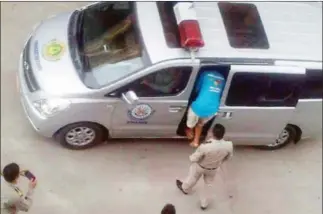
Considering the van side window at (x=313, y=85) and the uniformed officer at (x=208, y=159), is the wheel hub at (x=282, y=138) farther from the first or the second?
the uniformed officer at (x=208, y=159)

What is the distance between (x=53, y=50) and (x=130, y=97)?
49.6 inches

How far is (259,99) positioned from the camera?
8.55 metres

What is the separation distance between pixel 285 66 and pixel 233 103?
0.76 m

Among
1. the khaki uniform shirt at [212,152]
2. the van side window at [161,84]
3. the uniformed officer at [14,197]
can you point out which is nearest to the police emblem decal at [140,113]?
the van side window at [161,84]

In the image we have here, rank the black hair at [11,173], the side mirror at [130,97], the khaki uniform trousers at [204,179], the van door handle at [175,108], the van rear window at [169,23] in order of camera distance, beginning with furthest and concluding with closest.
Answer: the van door handle at [175,108]
the van rear window at [169,23]
the side mirror at [130,97]
the khaki uniform trousers at [204,179]
the black hair at [11,173]

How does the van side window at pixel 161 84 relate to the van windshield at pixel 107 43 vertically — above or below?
below

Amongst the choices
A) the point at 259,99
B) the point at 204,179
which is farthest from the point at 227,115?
the point at 204,179

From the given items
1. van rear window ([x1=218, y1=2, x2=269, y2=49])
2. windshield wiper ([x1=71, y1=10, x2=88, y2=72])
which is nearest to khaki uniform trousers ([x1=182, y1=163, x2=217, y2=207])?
van rear window ([x1=218, y1=2, x2=269, y2=49])

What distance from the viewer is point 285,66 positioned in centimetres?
839

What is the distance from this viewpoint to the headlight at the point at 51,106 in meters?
8.27

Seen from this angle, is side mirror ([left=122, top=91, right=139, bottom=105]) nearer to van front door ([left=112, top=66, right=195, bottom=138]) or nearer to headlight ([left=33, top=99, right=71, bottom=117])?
van front door ([left=112, top=66, right=195, bottom=138])

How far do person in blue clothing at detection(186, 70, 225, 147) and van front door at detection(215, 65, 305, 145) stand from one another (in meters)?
0.17

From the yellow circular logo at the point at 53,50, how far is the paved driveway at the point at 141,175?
1.00 m

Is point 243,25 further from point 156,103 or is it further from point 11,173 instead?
point 11,173
